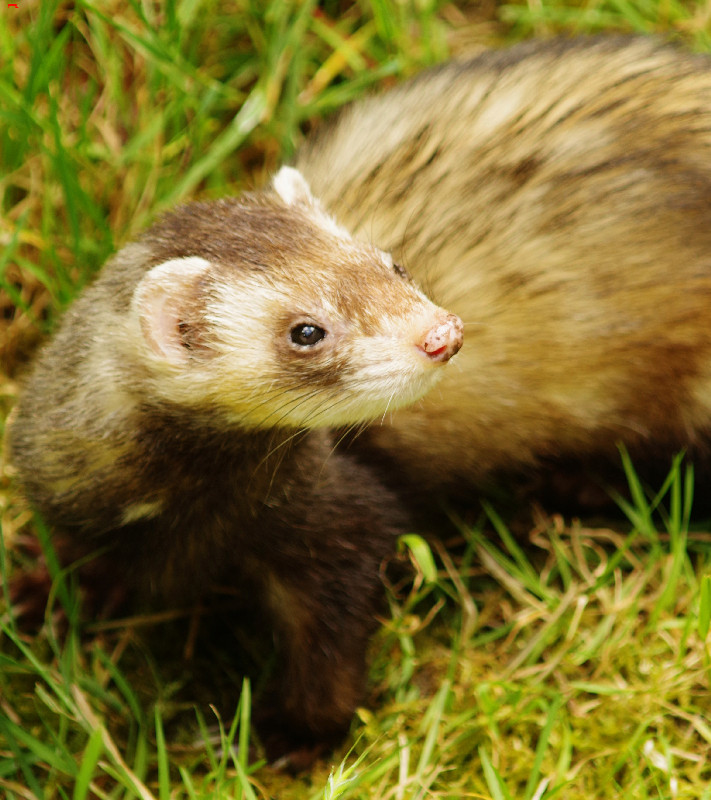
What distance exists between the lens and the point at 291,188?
227cm

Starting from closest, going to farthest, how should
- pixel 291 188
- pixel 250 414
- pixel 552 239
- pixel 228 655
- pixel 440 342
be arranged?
1. pixel 440 342
2. pixel 250 414
3. pixel 291 188
4. pixel 552 239
5. pixel 228 655

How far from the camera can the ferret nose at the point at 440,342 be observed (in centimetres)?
190

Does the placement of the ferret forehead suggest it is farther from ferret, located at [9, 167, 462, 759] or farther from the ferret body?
the ferret body

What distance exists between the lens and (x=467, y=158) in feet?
8.87

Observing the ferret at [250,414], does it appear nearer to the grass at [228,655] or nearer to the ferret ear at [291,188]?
the ferret ear at [291,188]

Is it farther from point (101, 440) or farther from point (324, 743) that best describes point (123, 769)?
point (101, 440)

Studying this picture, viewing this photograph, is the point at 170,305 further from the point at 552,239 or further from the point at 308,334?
the point at 552,239

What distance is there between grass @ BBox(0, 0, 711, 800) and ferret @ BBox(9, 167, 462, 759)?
0.21 meters

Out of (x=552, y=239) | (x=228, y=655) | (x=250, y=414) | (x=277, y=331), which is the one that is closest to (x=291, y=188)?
(x=277, y=331)

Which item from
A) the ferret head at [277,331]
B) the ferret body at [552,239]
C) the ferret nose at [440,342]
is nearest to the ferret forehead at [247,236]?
the ferret head at [277,331]

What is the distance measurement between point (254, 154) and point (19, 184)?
2.52ft

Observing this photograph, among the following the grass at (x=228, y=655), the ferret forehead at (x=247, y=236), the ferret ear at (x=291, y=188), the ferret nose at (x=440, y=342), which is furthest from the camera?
the grass at (x=228, y=655)

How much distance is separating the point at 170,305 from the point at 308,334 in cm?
27

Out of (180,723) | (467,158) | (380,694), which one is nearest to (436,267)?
(467,158)
